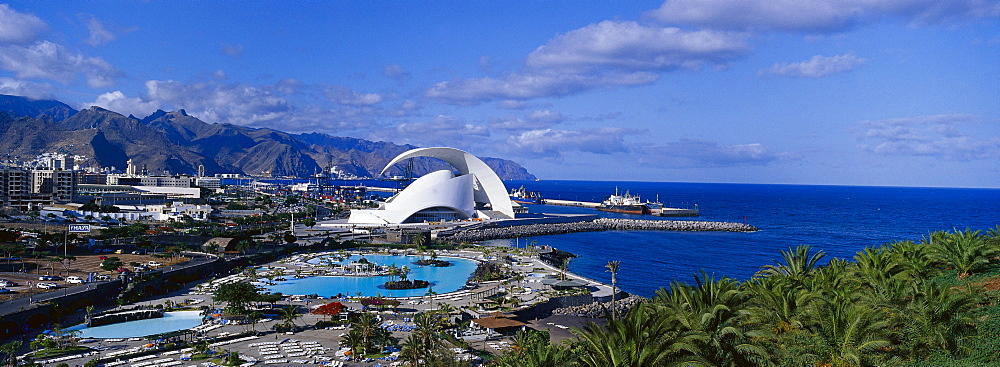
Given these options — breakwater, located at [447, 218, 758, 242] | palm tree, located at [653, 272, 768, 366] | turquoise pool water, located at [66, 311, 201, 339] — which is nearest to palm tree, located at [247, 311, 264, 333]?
turquoise pool water, located at [66, 311, 201, 339]

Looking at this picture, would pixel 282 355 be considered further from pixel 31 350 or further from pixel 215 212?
pixel 215 212

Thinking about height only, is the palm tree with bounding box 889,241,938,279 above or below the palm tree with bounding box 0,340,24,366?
above


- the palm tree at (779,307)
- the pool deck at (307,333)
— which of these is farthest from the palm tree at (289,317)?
the palm tree at (779,307)

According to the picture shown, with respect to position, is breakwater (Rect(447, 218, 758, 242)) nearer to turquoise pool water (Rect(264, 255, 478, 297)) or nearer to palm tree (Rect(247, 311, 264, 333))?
turquoise pool water (Rect(264, 255, 478, 297))

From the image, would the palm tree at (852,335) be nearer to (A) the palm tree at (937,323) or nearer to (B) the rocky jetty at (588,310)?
(A) the palm tree at (937,323)

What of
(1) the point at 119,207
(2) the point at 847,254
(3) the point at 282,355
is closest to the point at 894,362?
(3) the point at 282,355
